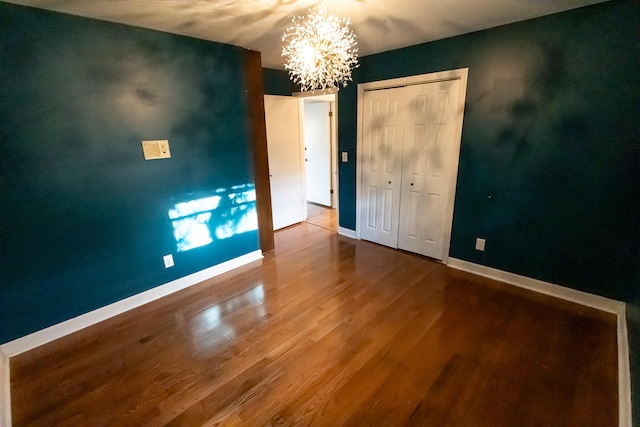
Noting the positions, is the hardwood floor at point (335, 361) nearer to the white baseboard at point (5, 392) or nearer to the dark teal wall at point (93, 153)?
the white baseboard at point (5, 392)

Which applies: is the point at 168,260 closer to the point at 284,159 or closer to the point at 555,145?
the point at 284,159

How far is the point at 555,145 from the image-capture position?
2.46m

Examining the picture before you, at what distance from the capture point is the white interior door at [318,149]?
548 cm

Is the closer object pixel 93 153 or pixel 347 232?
pixel 93 153

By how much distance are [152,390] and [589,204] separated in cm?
357

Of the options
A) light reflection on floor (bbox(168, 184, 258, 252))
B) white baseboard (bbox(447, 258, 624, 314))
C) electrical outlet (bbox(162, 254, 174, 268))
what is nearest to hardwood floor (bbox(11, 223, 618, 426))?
white baseboard (bbox(447, 258, 624, 314))

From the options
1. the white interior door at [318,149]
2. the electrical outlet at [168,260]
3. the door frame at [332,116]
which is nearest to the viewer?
the electrical outlet at [168,260]

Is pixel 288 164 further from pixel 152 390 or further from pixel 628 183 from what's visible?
pixel 628 183

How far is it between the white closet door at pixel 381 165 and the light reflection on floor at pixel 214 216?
155 centimetres

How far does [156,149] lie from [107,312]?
152cm

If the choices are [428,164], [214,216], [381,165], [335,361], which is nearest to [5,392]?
[214,216]

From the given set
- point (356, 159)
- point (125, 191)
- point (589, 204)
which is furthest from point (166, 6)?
point (589, 204)

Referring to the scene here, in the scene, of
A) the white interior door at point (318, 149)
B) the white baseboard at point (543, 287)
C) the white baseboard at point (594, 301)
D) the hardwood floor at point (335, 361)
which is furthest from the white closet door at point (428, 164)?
the white interior door at point (318, 149)

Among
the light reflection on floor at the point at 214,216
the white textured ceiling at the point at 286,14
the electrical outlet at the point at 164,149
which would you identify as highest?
the white textured ceiling at the point at 286,14
